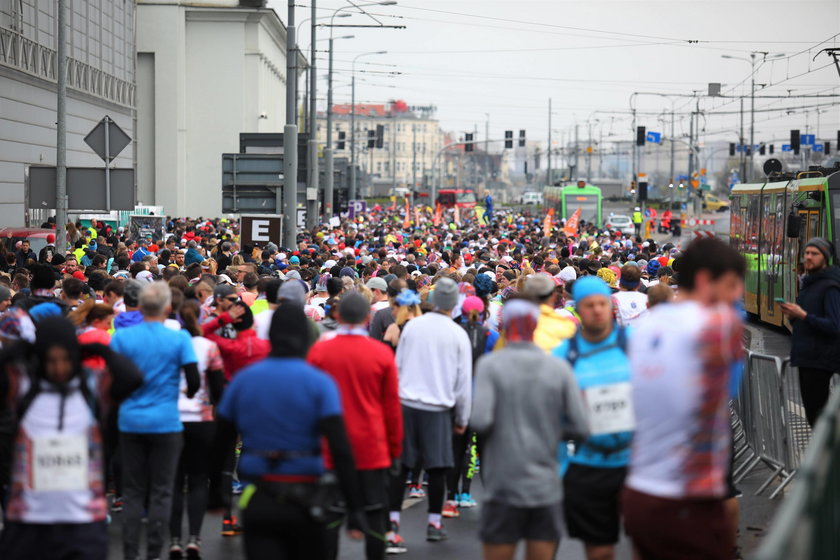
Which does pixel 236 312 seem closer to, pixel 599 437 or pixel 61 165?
pixel 599 437

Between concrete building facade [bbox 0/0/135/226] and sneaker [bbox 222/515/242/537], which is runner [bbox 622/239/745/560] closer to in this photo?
sneaker [bbox 222/515/242/537]

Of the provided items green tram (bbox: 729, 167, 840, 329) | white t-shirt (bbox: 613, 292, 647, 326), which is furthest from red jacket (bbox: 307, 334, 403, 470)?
green tram (bbox: 729, 167, 840, 329)

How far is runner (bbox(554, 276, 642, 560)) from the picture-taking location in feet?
20.4

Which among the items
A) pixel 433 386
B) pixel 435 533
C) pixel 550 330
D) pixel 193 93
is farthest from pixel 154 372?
pixel 193 93

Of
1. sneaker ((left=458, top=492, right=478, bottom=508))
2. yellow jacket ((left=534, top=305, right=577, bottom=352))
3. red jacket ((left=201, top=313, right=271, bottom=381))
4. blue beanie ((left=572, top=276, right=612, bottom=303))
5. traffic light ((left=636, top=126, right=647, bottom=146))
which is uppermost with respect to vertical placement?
traffic light ((left=636, top=126, right=647, bottom=146))

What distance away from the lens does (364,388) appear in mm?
7387

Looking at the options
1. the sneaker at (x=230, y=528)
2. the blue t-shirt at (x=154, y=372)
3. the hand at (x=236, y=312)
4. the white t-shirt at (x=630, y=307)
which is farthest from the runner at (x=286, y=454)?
the white t-shirt at (x=630, y=307)

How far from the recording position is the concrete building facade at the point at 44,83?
38156mm

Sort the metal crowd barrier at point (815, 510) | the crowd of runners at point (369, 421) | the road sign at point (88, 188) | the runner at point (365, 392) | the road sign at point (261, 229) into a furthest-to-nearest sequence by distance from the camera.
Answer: the road sign at point (261, 229) < the road sign at point (88, 188) < the runner at point (365, 392) < the crowd of runners at point (369, 421) < the metal crowd barrier at point (815, 510)

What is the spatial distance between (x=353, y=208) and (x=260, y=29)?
1045 inches

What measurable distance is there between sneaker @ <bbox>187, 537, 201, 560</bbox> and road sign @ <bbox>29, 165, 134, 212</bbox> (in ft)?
35.4

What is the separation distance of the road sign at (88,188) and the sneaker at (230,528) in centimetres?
1017

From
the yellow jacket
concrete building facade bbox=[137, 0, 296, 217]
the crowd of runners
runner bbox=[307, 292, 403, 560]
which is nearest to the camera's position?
the crowd of runners

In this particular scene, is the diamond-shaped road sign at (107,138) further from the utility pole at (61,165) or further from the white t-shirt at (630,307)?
the white t-shirt at (630,307)
